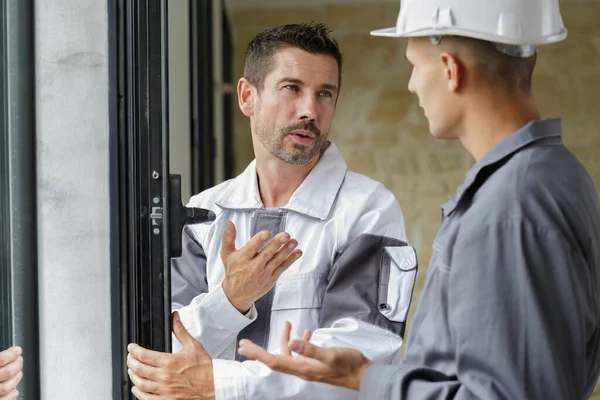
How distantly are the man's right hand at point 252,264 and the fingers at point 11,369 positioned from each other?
15.3 inches

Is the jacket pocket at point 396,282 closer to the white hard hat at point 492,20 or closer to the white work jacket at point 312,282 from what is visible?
the white work jacket at point 312,282

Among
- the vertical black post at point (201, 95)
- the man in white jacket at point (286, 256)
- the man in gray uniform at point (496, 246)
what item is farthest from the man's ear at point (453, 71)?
the vertical black post at point (201, 95)

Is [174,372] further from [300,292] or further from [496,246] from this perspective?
[496,246]

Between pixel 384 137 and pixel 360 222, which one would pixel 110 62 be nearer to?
pixel 360 222

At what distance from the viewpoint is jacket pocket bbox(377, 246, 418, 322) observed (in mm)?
1647

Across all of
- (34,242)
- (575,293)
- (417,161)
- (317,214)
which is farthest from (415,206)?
(575,293)

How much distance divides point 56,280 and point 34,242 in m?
0.08

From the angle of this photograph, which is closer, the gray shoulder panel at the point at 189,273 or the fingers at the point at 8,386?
the fingers at the point at 8,386

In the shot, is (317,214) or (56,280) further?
(317,214)

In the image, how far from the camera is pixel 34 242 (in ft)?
5.17

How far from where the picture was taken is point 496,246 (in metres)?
0.99

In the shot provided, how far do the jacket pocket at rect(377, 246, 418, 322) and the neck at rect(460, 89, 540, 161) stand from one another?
0.58m

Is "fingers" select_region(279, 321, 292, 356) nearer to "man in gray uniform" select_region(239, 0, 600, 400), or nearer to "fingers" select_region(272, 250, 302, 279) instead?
"man in gray uniform" select_region(239, 0, 600, 400)

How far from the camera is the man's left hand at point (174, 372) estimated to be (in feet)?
4.69
